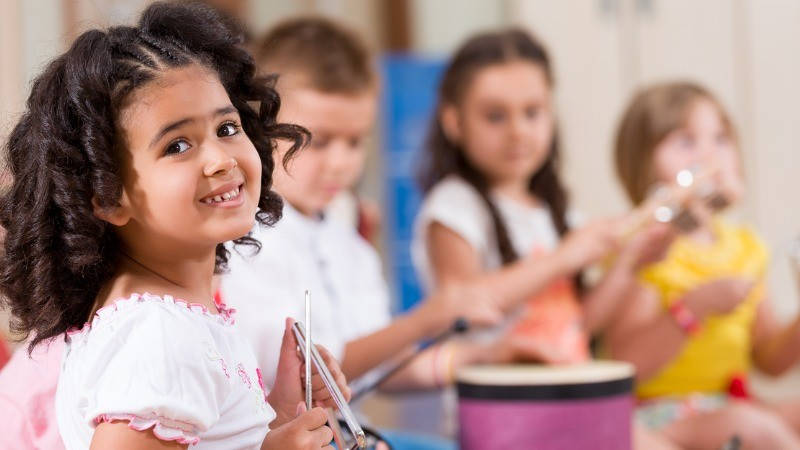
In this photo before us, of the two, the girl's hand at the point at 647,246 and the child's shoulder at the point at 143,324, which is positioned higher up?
the child's shoulder at the point at 143,324

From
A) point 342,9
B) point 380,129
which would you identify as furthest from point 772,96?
point 342,9

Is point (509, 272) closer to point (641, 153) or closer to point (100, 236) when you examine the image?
point (641, 153)

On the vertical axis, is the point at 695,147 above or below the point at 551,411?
above

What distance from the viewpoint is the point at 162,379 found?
465mm

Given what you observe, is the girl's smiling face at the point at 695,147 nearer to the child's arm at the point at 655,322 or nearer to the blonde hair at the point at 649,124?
the blonde hair at the point at 649,124

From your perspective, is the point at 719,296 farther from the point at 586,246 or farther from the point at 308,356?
the point at 308,356

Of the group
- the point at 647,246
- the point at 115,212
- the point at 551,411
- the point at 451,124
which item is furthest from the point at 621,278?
the point at 115,212

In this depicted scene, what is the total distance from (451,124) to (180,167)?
0.81 metres

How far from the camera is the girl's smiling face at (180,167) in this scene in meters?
0.50

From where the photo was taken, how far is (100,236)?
515 mm

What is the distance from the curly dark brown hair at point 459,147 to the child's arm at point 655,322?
5.2 inches

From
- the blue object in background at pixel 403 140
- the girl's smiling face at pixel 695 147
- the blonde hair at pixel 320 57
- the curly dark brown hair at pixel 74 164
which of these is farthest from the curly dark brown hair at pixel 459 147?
the curly dark brown hair at pixel 74 164

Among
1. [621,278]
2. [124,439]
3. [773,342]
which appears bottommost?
[773,342]

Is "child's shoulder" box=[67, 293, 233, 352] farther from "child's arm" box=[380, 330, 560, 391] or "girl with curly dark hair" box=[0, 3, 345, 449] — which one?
"child's arm" box=[380, 330, 560, 391]
